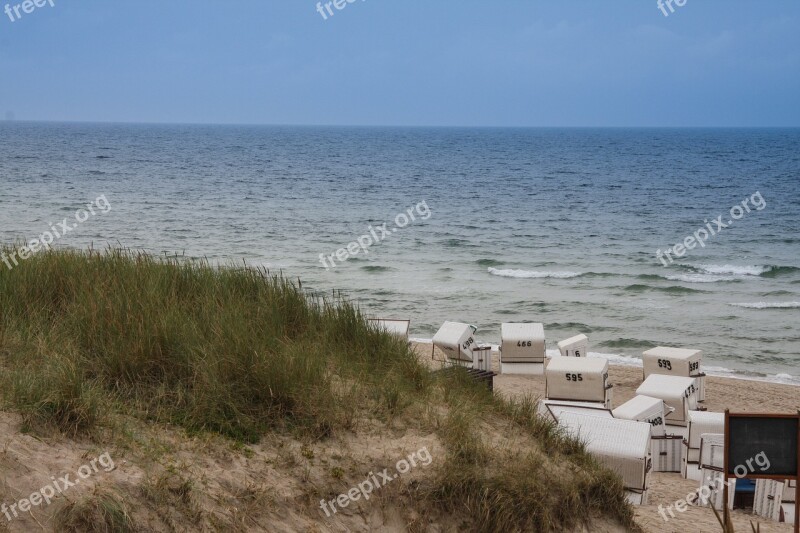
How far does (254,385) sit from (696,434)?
7979 millimetres

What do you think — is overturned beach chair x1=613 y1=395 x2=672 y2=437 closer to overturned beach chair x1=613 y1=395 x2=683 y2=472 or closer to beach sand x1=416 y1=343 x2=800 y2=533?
overturned beach chair x1=613 y1=395 x2=683 y2=472

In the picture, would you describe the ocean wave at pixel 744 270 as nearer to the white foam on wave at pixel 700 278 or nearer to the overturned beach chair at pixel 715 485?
the white foam on wave at pixel 700 278

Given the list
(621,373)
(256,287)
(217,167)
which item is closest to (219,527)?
(256,287)

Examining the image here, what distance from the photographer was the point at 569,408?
1180cm

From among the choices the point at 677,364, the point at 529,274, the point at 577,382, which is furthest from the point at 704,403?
the point at 529,274

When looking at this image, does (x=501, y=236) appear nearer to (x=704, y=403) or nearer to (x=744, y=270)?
(x=744, y=270)

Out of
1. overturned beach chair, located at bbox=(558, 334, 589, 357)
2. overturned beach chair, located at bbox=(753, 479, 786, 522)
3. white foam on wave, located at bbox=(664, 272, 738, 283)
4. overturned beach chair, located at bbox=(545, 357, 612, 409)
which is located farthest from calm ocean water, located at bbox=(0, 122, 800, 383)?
overturned beach chair, located at bbox=(753, 479, 786, 522)

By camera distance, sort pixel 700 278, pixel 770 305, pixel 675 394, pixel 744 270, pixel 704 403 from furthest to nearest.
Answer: pixel 744 270 < pixel 700 278 < pixel 770 305 < pixel 704 403 < pixel 675 394

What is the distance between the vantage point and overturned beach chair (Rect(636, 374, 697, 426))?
1372cm

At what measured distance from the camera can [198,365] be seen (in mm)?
7398

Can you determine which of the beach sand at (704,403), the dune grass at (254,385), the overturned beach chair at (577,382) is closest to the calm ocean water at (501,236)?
the beach sand at (704,403)

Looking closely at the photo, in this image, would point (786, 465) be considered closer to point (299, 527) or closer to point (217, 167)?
point (299, 527)

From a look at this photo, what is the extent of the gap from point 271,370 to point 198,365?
684mm

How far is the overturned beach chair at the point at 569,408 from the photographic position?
35.8ft
